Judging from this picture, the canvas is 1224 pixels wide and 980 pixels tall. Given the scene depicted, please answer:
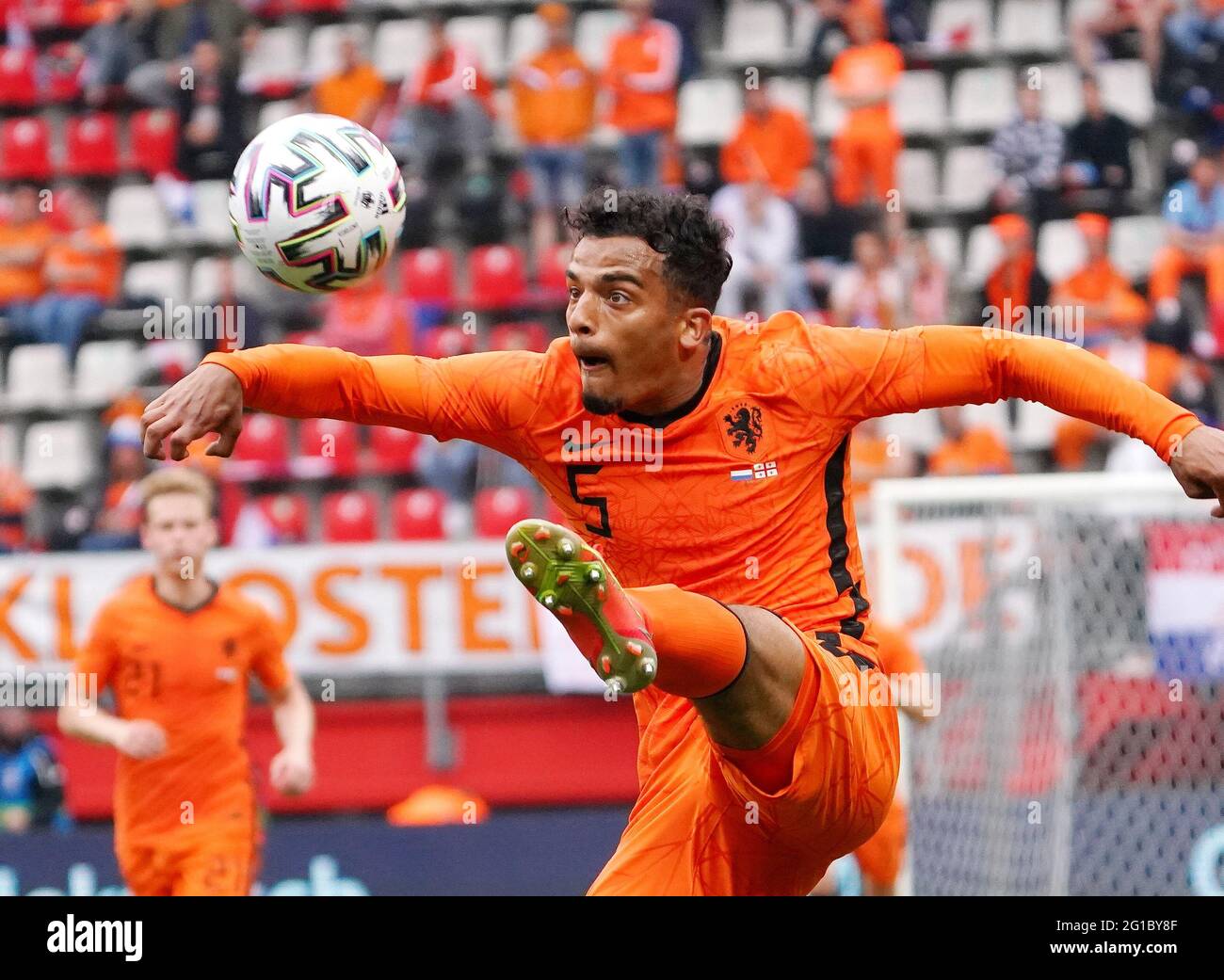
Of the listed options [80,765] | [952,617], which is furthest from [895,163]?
[80,765]

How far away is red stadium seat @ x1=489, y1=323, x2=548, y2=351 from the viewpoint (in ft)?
40.3

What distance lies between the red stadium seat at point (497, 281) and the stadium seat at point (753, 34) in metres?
2.55

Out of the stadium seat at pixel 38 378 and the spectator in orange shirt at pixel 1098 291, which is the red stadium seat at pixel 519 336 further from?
the spectator in orange shirt at pixel 1098 291

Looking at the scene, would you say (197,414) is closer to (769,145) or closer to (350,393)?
(350,393)

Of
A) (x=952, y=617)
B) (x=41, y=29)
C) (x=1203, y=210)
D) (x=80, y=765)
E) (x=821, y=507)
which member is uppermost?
(x=41, y=29)

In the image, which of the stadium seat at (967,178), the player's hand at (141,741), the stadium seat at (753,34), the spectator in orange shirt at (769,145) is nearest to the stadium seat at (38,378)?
the spectator in orange shirt at (769,145)

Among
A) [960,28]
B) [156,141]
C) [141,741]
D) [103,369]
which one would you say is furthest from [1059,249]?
[141,741]

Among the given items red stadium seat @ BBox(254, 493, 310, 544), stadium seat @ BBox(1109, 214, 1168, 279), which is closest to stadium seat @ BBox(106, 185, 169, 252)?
red stadium seat @ BBox(254, 493, 310, 544)

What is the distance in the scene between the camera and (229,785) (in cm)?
743

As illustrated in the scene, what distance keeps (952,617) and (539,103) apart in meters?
6.09

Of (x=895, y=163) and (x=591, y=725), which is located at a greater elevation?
(x=895, y=163)

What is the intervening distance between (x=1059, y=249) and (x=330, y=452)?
16.8ft

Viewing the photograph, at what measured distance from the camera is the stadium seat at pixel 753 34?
14.3 metres
